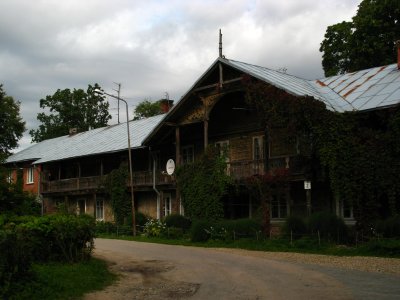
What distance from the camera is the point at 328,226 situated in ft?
66.5

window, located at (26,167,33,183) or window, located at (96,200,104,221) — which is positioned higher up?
window, located at (26,167,33,183)

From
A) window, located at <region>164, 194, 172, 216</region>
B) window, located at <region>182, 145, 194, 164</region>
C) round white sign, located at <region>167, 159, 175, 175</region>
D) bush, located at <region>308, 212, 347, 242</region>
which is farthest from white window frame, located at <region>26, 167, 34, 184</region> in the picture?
bush, located at <region>308, 212, 347, 242</region>

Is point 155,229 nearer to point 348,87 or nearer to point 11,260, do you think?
point 348,87

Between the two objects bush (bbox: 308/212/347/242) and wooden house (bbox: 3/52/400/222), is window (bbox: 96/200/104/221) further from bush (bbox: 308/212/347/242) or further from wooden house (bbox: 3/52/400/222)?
bush (bbox: 308/212/347/242)

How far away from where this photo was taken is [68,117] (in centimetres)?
6994

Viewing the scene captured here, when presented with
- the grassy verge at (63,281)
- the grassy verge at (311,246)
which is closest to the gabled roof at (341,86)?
the grassy verge at (311,246)

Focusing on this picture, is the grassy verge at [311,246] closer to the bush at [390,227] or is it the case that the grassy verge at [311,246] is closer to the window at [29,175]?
the bush at [390,227]

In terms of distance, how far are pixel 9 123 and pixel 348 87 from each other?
1413 inches

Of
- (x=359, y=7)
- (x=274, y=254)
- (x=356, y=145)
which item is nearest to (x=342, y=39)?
(x=359, y=7)

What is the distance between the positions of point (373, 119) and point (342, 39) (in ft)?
59.1

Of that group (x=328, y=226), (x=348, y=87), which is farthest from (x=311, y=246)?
(x=348, y=87)

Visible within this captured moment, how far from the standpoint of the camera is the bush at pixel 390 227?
1903 centimetres

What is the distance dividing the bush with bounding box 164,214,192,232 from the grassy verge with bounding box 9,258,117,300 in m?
12.8

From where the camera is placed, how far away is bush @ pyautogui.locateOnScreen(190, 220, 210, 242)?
935 inches
